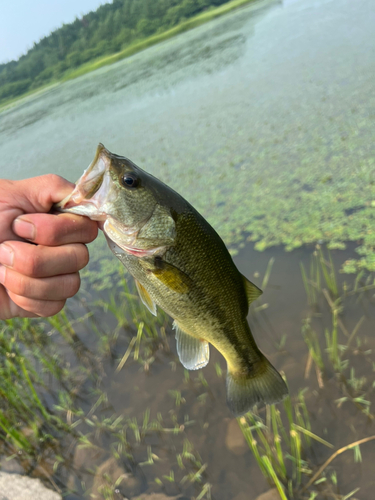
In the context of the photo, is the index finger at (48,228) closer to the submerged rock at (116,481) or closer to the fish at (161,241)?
the fish at (161,241)

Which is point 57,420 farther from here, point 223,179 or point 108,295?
point 223,179

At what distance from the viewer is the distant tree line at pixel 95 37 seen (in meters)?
26.7

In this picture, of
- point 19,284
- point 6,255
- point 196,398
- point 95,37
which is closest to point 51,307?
point 19,284

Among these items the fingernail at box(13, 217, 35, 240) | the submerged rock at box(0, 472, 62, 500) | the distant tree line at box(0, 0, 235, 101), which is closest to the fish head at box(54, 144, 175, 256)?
the fingernail at box(13, 217, 35, 240)

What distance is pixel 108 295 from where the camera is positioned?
3.78 meters

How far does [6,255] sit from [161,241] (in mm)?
555

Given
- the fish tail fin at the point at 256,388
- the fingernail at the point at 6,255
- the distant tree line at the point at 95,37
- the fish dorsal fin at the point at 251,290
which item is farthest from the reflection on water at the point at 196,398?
the distant tree line at the point at 95,37

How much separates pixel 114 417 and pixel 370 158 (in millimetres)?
3836

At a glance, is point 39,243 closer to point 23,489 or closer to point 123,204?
point 123,204

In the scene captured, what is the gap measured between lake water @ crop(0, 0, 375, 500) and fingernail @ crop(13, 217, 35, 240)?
1.80 meters

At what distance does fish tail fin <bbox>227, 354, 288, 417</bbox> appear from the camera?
A: 1526 millimetres

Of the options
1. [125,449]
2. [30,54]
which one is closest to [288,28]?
[125,449]

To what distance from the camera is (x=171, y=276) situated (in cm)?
129

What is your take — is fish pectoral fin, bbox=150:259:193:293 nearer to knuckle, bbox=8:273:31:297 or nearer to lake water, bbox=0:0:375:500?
knuckle, bbox=8:273:31:297
